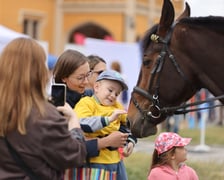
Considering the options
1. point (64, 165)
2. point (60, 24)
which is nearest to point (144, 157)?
point (64, 165)

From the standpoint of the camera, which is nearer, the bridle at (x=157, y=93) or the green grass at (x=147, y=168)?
the bridle at (x=157, y=93)

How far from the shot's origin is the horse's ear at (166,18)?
502 centimetres

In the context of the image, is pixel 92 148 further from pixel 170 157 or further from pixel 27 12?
pixel 27 12

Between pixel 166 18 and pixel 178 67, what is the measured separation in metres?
0.39

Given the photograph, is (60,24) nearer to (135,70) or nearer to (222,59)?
(135,70)

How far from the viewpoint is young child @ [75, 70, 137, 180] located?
434 centimetres

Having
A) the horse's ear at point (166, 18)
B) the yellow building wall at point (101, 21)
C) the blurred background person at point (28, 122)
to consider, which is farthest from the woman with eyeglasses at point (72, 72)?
the yellow building wall at point (101, 21)

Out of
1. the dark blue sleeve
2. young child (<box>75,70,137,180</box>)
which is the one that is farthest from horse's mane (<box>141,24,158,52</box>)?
the dark blue sleeve

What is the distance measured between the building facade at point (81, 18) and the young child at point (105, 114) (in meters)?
24.5

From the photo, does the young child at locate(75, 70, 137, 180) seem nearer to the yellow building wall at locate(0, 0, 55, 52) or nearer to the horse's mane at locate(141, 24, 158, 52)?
the horse's mane at locate(141, 24, 158, 52)

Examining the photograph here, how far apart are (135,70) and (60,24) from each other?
15.2 meters

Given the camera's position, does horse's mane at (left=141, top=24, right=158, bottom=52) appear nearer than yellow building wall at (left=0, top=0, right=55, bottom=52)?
Yes

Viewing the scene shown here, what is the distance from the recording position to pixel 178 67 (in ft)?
16.3

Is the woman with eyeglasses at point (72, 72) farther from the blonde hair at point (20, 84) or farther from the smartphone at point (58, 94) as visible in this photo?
the blonde hair at point (20, 84)
